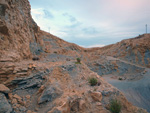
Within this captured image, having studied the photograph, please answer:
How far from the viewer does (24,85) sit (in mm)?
5215

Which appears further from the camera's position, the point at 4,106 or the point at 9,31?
the point at 9,31

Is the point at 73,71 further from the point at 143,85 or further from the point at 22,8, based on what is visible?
the point at 143,85

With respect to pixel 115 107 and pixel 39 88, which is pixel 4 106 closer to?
pixel 39 88

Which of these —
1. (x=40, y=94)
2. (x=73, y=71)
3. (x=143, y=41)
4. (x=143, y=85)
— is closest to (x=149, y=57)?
(x=143, y=41)

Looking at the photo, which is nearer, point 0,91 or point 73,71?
point 0,91

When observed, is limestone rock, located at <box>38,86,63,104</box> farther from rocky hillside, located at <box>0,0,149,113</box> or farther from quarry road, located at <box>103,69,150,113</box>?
quarry road, located at <box>103,69,150,113</box>

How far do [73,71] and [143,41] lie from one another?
22866 millimetres

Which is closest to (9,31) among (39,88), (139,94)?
(39,88)

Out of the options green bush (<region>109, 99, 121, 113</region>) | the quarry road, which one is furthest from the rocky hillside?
the quarry road

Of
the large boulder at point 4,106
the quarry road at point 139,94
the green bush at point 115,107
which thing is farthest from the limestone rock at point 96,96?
the quarry road at point 139,94

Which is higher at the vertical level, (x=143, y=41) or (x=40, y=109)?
(x=143, y=41)

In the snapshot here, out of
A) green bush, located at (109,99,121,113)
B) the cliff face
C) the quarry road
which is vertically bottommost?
the quarry road

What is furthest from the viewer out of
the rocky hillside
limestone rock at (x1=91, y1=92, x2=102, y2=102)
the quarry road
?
the quarry road

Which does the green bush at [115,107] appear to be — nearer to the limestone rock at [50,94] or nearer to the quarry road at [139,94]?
the limestone rock at [50,94]
